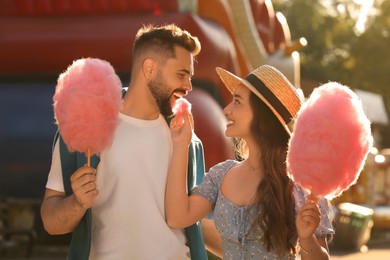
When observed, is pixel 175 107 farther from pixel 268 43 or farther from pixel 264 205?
pixel 268 43

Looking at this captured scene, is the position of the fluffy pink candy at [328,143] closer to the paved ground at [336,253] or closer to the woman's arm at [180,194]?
the woman's arm at [180,194]

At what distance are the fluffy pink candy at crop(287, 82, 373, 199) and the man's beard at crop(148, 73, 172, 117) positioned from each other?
2.56 feet

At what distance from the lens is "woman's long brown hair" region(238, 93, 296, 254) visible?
13.5 ft

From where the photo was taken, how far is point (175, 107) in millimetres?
4539

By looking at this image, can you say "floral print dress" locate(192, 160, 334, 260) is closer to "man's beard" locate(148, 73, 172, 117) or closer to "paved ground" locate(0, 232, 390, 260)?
"man's beard" locate(148, 73, 172, 117)

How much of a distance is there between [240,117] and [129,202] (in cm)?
57

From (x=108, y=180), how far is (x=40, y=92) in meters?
8.20

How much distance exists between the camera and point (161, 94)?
454cm

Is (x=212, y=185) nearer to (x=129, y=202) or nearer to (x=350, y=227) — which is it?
(x=129, y=202)

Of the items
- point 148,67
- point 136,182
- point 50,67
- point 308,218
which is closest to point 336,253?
point 50,67

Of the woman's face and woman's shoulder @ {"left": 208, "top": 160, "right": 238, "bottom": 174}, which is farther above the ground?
the woman's face

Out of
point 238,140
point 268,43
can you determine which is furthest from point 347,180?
point 268,43

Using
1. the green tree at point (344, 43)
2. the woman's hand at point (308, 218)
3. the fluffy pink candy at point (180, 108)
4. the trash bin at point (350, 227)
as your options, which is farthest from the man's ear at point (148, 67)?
the green tree at point (344, 43)

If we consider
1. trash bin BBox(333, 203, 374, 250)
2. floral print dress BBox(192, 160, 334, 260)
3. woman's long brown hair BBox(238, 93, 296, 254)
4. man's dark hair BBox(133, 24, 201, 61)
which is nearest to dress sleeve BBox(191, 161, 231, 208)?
floral print dress BBox(192, 160, 334, 260)
